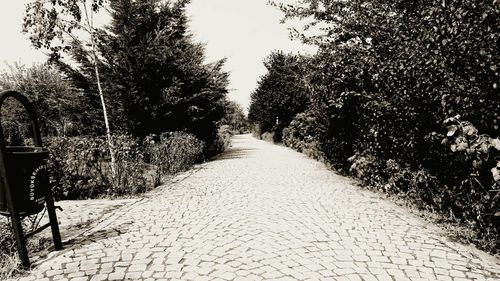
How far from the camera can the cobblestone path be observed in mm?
3504

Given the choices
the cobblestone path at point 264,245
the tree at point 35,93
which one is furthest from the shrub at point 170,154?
the tree at point 35,93

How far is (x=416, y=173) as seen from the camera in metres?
5.92

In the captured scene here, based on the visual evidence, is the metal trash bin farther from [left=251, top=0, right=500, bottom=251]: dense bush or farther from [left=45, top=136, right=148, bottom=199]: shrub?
[left=251, top=0, right=500, bottom=251]: dense bush

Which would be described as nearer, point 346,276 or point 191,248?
point 346,276

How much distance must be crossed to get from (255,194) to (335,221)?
2.49 meters

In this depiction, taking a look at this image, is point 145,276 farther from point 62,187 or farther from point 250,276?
point 62,187

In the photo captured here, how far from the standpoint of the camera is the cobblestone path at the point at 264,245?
3.50 m

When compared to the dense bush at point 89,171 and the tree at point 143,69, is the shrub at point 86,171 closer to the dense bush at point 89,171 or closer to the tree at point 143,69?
the dense bush at point 89,171

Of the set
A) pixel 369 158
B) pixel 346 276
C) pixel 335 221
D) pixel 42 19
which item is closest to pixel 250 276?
pixel 346 276

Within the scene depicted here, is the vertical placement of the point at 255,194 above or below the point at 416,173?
below

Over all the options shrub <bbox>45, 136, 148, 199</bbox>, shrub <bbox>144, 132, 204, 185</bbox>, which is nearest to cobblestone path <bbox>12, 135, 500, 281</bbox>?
shrub <bbox>45, 136, 148, 199</bbox>

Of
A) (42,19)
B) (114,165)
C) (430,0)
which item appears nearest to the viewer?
(430,0)

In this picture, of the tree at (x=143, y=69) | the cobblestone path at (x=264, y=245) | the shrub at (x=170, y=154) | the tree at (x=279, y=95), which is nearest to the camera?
the cobblestone path at (x=264, y=245)

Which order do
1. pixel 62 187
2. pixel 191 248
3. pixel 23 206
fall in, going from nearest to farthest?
pixel 23 206
pixel 191 248
pixel 62 187
